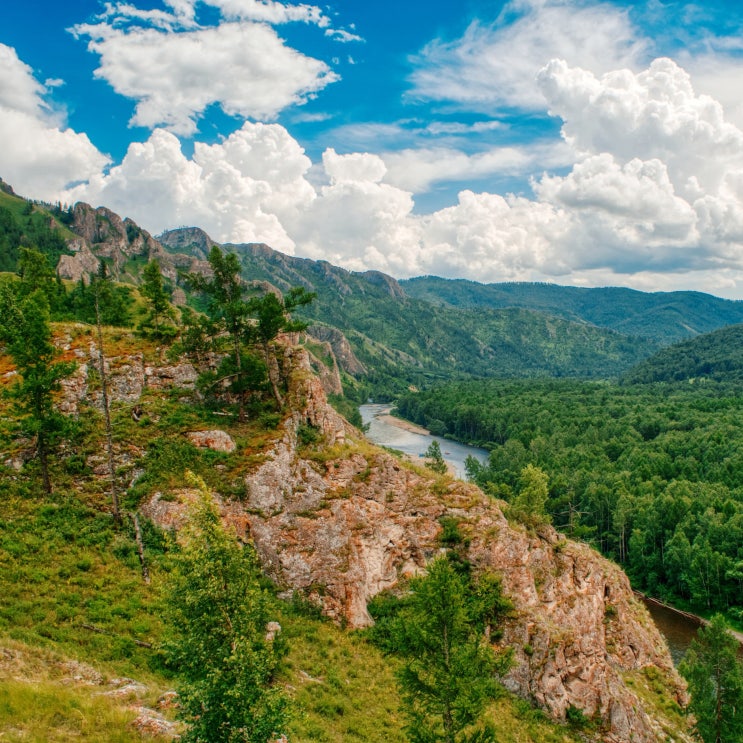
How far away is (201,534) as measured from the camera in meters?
14.3

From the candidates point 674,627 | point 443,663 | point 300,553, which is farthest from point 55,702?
point 674,627

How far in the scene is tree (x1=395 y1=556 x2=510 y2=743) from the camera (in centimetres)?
1847

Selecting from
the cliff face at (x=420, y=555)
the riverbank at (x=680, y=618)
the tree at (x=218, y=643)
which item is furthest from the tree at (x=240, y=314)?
the riverbank at (x=680, y=618)

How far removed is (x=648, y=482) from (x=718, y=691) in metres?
75.6

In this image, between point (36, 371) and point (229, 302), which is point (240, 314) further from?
point (36, 371)

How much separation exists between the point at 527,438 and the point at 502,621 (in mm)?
126151

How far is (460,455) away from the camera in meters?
160

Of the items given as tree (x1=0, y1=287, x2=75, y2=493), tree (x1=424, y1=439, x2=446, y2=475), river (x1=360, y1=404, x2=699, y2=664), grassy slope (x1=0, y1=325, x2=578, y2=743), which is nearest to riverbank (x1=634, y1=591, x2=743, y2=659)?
river (x1=360, y1=404, x2=699, y2=664)

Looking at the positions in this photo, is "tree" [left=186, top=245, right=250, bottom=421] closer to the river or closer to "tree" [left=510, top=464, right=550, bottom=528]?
"tree" [left=510, top=464, right=550, bottom=528]

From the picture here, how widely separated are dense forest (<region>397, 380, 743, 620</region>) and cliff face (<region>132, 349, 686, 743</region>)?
25.6 m

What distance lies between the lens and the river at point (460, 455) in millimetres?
66344

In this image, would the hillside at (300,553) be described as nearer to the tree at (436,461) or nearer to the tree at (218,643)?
the tree at (218,643)

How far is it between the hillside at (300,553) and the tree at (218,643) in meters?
4.19

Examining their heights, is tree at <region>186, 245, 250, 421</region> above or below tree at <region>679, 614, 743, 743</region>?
above
